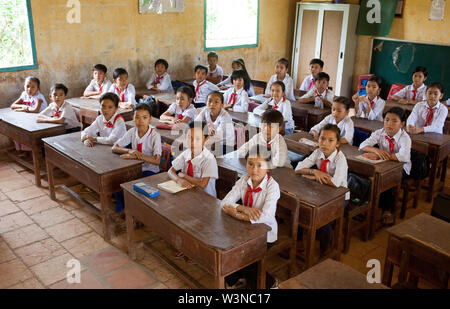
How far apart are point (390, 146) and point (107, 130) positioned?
2677mm

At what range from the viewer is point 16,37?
5.65 meters

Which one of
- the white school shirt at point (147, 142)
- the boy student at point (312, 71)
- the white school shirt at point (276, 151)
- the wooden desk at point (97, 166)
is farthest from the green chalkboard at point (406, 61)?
the wooden desk at point (97, 166)

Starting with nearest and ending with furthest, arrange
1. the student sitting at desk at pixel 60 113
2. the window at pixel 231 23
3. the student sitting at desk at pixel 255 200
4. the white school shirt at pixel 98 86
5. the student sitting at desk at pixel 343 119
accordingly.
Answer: the student sitting at desk at pixel 255 200 → the student sitting at desk at pixel 343 119 → the student sitting at desk at pixel 60 113 → the white school shirt at pixel 98 86 → the window at pixel 231 23

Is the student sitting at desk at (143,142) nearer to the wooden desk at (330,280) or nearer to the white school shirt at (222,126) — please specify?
the white school shirt at (222,126)

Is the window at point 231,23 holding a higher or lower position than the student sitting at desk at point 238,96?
higher

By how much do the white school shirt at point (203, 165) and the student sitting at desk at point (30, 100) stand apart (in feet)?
9.08

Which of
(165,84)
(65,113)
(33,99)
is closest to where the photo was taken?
(65,113)

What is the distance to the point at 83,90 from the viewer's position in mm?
6422

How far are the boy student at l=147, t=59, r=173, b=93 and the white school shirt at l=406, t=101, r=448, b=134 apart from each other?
138 inches

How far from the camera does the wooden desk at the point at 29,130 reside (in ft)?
14.6

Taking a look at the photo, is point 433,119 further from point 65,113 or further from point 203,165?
point 65,113

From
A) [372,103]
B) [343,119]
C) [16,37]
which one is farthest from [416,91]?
[16,37]

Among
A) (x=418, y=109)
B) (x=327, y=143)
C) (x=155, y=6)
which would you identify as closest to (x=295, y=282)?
(x=327, y=143)

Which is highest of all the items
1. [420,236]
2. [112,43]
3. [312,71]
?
[112,43]
